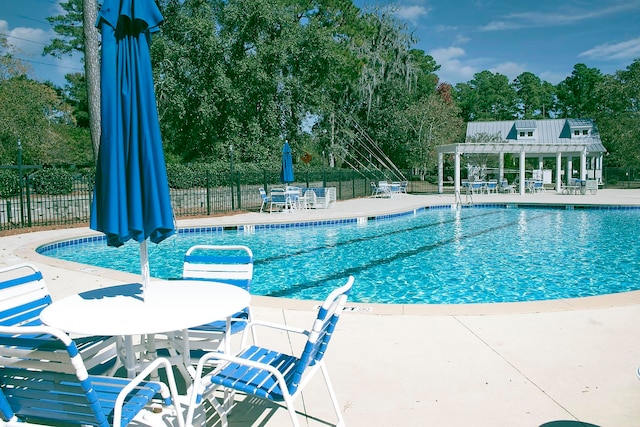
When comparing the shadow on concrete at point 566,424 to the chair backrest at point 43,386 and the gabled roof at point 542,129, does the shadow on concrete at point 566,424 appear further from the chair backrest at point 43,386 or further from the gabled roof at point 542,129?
the gabled roof at point 542,129

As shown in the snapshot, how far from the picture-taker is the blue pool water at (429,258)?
7367 mm

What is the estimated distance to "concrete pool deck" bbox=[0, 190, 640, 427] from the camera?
2.81m

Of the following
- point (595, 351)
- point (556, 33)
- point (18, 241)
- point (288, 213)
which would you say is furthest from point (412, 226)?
point (556, 33)

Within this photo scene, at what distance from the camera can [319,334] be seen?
232cm

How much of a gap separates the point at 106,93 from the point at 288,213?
1334 cm

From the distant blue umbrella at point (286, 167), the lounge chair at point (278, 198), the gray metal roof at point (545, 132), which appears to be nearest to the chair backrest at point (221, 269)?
the lounge chair at point (278, 198)

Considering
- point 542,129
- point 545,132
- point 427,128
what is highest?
point 542,129

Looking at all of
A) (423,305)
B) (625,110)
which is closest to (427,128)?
(625,110)

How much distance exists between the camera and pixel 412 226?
14.4m

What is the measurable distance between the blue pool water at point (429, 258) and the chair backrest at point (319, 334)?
4.41 metres

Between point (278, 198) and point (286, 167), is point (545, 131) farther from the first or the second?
point (278, 198)

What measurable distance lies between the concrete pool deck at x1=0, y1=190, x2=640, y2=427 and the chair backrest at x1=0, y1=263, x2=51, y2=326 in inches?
53.9

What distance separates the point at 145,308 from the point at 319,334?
3.35ft

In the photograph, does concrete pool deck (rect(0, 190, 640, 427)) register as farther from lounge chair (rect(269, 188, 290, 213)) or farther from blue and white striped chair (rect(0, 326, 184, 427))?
lounge chair (rect(269, 188, 290, 213))
